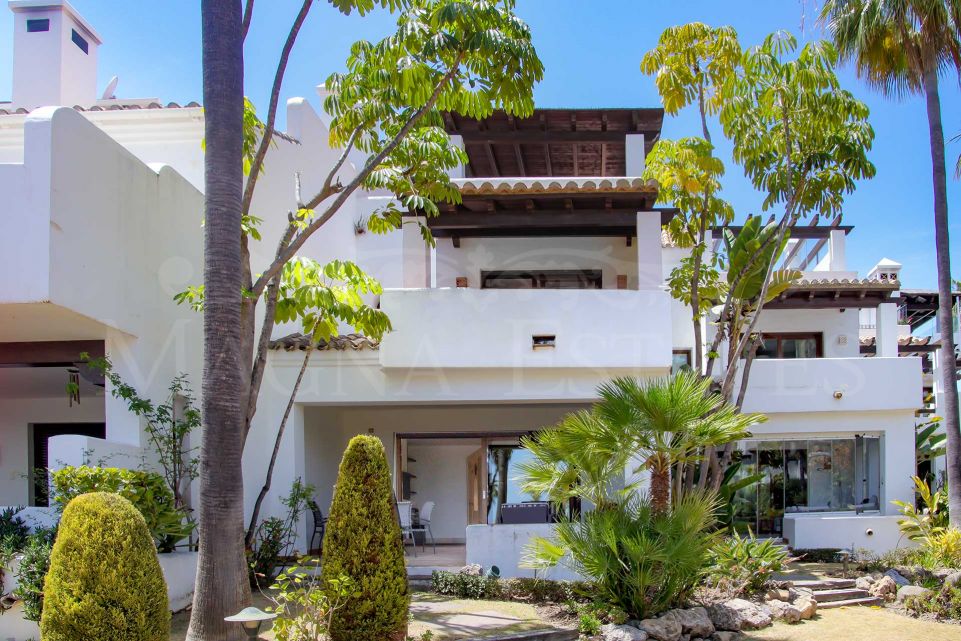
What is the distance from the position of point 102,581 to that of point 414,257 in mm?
9094

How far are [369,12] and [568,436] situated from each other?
595cm

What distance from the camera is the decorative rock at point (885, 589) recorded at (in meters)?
12.8

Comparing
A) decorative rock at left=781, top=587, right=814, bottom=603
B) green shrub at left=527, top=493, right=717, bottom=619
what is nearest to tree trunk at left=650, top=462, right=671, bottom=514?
green shrub at left=527, top=493, right=717, bottom=619

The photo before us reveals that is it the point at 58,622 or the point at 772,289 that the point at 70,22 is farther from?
the point at 772,289

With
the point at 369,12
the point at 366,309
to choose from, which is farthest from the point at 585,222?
the point at 369,12

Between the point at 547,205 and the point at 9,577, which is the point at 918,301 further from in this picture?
the point at 9,577

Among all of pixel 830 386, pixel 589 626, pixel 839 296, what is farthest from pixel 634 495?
pixel 839 296

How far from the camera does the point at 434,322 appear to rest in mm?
13836

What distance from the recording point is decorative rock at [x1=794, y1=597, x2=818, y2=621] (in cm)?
1166

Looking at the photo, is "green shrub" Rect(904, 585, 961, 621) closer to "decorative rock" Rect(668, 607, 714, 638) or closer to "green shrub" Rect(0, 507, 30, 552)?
"decorative rock" Rect(668, 607, 714, 638)

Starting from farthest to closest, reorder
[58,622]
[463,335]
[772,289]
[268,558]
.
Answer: [772,289] < [463,335] < [268,558] < [58,622]

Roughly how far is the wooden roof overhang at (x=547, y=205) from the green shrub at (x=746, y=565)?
626 cm

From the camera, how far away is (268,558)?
12469mm

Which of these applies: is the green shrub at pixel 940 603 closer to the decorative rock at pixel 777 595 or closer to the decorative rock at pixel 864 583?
the decorative rock at pixel 864 583
